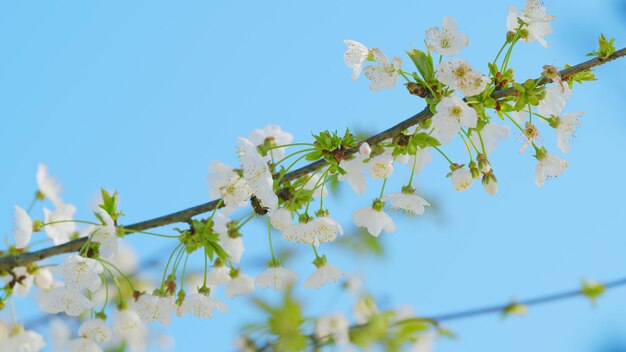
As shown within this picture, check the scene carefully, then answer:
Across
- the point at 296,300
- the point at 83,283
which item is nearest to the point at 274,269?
the point at 296,300

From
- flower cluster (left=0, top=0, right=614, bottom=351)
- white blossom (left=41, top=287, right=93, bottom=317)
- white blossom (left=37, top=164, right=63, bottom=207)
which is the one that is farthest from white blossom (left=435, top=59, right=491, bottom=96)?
white blossom (left=37, top=164, right=63, bottom=207)

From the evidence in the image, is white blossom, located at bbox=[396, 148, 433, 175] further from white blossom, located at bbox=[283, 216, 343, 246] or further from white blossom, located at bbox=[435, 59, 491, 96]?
white blossom, located at bbox=[435, 59, 491, 96]

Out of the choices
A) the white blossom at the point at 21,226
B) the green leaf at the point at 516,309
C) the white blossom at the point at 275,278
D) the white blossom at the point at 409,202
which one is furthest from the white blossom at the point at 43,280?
the green leaf at the point at 516,309

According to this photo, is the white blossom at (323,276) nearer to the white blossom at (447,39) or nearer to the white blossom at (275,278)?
the white blossom at (275,278)

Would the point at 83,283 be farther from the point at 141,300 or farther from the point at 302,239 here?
the point at 302,239

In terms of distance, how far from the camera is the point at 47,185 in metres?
2.95

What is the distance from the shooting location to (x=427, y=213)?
8.75 ft

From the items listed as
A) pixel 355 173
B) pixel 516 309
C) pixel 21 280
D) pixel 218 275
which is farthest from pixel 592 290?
pixel 21 280

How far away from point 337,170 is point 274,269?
472mm

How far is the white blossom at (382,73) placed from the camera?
1952mm

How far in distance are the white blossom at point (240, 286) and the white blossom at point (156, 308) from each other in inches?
8.4

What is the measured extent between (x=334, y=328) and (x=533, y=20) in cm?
229

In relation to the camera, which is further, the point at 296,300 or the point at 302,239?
the point at 296,300

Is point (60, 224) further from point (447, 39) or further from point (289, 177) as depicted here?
point (447, 39)
